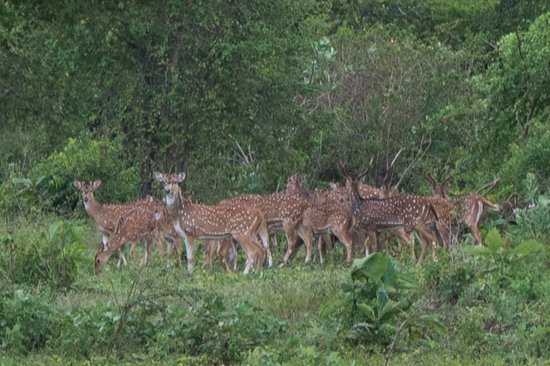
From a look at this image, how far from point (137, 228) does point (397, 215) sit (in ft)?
13.1

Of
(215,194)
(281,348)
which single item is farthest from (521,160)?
(281,348)

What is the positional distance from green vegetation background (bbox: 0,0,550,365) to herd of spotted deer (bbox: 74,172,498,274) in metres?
0.64

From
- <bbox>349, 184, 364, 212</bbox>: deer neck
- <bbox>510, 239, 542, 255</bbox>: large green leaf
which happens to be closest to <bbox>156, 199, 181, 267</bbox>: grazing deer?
<bbox>349, 184, 364, 212</bbox>: deer neck

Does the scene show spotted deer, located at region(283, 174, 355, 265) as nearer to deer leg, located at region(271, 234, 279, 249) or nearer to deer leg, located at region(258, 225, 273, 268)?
deer leg, located at region(258, 225, 273, 268)

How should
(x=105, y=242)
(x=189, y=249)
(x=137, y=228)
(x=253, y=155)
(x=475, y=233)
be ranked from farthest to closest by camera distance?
1. (x=253, y=155)
2. (x=105, y=242)
3. (x=475, y=233)
4. (x=137, y=228)
5. (x=189, y=249)

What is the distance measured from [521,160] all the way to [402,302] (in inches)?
428

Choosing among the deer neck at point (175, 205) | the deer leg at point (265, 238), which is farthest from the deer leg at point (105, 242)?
the deer leg at point (265, 238)

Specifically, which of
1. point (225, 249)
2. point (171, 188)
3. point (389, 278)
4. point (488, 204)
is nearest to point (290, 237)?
point (225, 249)

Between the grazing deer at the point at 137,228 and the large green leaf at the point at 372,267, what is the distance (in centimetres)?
718

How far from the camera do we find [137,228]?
17.3 metres

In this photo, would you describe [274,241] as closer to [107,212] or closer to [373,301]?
[107,212]

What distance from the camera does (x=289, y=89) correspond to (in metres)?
23.8

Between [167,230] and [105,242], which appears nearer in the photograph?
[167,230]

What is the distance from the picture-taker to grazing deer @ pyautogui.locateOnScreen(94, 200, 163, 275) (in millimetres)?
17172
